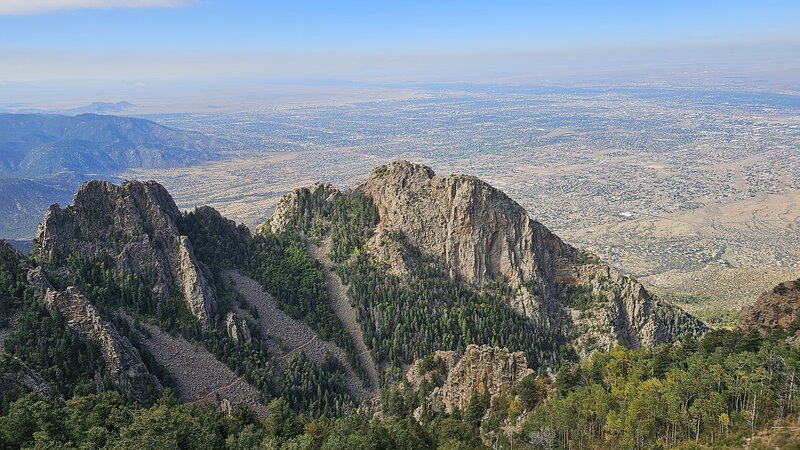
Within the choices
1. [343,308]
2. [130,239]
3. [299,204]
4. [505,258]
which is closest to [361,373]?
[343,308]

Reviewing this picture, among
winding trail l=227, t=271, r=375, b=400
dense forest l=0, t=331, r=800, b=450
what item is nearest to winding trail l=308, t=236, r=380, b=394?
winding trail l=227, t=271, r=375, b=400

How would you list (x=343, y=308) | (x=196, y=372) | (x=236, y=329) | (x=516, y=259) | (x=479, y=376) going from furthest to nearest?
(x=516, y=259)
(x=343, y=308)
(x=236, y=329)
(x=196, y=372)
(x=479, y=376)

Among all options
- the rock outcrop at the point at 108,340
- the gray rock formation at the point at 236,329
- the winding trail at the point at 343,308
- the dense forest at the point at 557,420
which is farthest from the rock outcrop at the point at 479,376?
the rock outcrop at the point at 108,340

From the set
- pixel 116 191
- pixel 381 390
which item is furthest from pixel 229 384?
pixel 116 191

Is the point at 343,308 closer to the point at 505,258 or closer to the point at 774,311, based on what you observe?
the point at 505,258

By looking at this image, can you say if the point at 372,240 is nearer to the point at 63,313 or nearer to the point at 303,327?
the point at 303,327

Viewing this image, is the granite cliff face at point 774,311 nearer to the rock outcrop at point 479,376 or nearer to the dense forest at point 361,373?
the dense forest at point 361,373
